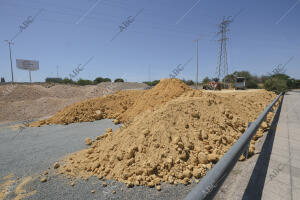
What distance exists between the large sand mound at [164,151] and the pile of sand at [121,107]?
2548 millimetres

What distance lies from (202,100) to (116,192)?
3910mm

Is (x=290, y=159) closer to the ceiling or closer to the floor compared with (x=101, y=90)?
closer to the floor

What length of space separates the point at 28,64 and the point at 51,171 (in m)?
45.1

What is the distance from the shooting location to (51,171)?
9.92 ft

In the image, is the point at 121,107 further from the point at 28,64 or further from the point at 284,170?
the point at 28,64

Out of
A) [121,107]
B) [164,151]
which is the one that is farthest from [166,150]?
[121,107]

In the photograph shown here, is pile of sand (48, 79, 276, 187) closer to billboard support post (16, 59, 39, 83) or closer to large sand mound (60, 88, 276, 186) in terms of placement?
large sand mound (60, 88, 276, 186)

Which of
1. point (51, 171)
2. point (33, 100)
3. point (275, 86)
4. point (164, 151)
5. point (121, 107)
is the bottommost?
point (51, 171)

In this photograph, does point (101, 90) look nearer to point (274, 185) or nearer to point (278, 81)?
point (274, 185)

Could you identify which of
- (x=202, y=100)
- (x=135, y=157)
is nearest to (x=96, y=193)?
(x=135, y=157)

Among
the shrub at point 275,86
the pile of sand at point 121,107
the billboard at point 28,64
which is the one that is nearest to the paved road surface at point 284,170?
the pile of sand at point 121,107

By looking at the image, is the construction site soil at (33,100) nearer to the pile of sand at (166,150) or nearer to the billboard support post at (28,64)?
the pile of sand at (166,150)

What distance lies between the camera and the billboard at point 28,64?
117 feet

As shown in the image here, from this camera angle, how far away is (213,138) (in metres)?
3.40
